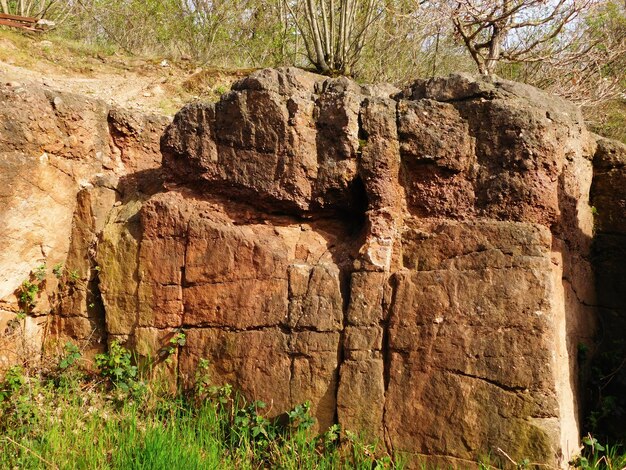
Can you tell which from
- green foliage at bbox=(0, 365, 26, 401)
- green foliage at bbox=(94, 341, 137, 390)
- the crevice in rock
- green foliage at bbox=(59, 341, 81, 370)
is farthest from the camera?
green foliage at bbox=(59, 341, 81, 370)

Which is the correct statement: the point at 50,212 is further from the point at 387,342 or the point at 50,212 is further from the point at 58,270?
the point at 387,342

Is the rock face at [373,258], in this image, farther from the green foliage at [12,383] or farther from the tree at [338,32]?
the tree at [338,32]

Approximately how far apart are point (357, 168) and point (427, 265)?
2.81 feet

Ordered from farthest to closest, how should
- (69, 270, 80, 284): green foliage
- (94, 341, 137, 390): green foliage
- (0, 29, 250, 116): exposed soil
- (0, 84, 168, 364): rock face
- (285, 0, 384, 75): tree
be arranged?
1. (285, 0, 384, 75): tree
2. (0, 29, 250, 116): exposed soil
3. (69, 270, 80, 284): green foliage
4. (0, 84, 168, 364): rock face
5. (94, 341, 137, 390): green foliage

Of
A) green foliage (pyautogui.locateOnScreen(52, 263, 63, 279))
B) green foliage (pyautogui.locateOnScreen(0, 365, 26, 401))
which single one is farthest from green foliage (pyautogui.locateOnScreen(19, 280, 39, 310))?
green foliage (pyautogui.locateOnScreen(0, 365, 26, 401))

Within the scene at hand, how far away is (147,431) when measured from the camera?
12.8 ft

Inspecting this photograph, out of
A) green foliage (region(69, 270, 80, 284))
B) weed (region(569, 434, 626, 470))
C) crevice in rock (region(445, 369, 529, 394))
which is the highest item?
green foliage (region(69, 270, 80, 284))

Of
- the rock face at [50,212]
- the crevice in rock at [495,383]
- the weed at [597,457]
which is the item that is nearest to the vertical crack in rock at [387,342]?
the crevice in rock at [495,383]

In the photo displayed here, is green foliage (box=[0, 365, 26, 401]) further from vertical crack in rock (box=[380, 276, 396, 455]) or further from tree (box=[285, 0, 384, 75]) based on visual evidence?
tree (box=[285, 0, 384, 75])

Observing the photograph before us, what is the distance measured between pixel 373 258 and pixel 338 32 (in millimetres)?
6253

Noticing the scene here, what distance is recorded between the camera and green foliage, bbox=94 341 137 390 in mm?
4504

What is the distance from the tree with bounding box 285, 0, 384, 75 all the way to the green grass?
20.2ft

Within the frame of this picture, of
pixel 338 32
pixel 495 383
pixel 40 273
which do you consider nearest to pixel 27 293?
pixel 40 273

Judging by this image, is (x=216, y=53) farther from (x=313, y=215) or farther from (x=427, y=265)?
(x=427, y=265)
